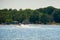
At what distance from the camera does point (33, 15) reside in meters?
10.4

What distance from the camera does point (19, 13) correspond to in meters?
10.0

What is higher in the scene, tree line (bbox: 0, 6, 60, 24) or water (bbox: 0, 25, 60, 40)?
tree line (bbox: 0, 6, 60, 24)

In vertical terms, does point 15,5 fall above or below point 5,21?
above

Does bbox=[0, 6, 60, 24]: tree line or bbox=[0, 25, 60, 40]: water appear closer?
bbox=[0, 25, 60, 40]: water

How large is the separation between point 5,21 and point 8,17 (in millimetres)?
555

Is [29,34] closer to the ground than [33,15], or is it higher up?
closer to the ground

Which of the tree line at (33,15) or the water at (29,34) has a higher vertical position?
the tree line at (33,15)

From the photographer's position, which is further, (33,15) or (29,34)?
(33,15)

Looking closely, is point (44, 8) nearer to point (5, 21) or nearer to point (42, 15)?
point (42, 15)

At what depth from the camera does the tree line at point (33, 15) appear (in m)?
9.70

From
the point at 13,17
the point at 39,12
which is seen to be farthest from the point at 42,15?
the point at 13,17

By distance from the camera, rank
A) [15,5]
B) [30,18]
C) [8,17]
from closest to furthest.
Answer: [15,5] → [8,17] → [30,18]

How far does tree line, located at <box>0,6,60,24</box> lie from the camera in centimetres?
970

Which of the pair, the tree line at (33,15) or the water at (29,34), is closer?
the water at (29,34)
